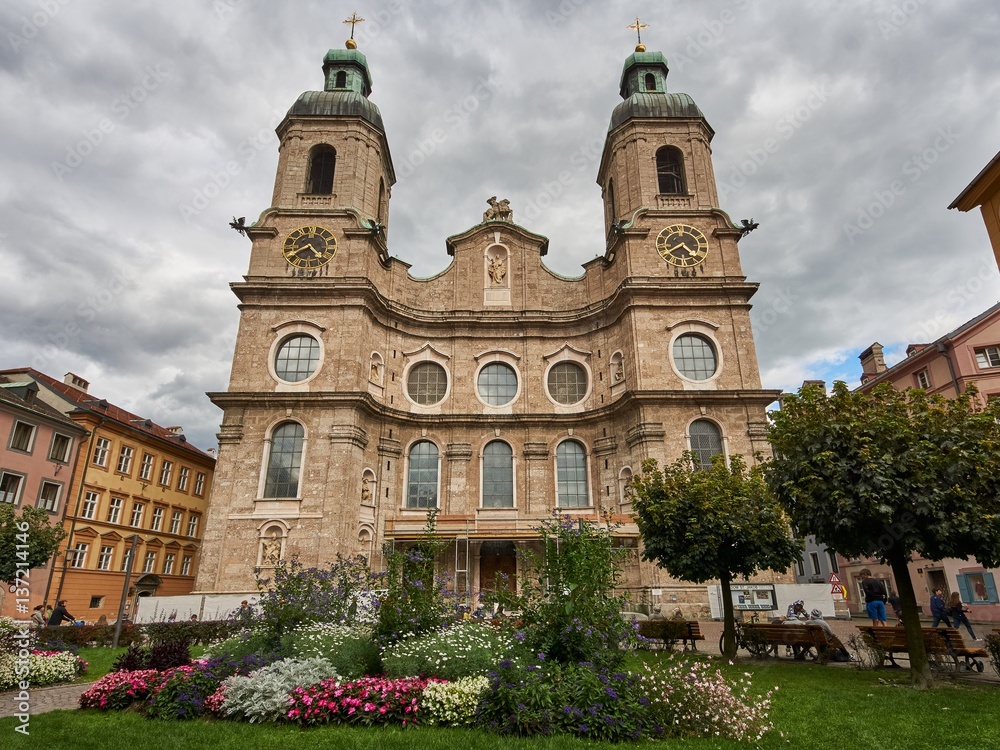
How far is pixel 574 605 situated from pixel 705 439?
20717 mm

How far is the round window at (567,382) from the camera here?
33.1m

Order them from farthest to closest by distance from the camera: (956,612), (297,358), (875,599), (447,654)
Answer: (297,358) → (956,612) → (875,599) → (447,654)

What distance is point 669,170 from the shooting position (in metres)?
37.1

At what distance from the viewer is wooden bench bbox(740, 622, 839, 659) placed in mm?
14203

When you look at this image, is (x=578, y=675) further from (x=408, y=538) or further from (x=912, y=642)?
(x=408, y=538)

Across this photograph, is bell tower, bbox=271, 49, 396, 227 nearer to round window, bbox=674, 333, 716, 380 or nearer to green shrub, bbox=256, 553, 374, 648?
round window, bbox=674, 333, 716, 380

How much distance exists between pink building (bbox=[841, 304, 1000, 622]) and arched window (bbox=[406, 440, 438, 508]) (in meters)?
20.5

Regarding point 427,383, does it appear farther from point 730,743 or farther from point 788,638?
point 730,743

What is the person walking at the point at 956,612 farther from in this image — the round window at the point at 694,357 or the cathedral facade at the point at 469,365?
the round window at the point at 694,357

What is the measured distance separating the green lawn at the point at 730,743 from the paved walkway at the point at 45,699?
2.62 ft

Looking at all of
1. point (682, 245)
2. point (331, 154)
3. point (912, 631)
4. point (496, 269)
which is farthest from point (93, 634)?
point (682, 245)

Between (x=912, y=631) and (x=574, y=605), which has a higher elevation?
(x=574, y=605)

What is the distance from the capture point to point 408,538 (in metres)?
28.4

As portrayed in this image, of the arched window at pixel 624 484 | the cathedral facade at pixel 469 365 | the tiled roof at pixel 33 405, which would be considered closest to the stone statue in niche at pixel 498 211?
the cathedral facade at pixel 469 365
